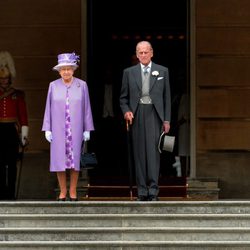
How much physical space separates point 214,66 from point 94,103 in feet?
7.71

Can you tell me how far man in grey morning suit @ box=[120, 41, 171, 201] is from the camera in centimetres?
1216

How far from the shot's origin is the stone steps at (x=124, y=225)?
36.6 feet

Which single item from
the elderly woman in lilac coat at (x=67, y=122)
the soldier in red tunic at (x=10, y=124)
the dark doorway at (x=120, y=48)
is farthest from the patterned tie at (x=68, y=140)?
the dark doorway at (x=120, y=48)

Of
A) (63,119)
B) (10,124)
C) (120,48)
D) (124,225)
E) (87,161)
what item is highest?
(120,48)

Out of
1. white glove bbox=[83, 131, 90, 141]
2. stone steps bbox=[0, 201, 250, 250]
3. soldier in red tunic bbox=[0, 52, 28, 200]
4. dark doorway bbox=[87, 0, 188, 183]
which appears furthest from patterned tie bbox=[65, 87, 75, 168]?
dark doorway bbox=[87, 0, 188, 183]

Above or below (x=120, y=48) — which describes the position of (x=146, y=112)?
below

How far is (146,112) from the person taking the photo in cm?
1223

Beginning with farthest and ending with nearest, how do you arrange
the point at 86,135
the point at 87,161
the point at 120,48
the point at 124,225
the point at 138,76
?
1. the point at 120,48
2. the point at 138,76
3. the point at 86,135
4. the point at 87,161
5. the point at 124,225

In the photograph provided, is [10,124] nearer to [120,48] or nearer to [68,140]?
[68,140]

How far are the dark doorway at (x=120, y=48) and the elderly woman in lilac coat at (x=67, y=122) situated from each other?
4.30 metres

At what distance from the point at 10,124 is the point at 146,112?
266 centimetres

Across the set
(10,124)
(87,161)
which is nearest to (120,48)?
(10,124)

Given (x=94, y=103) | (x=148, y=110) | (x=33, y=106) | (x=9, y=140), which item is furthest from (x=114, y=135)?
(x=148, y=110)

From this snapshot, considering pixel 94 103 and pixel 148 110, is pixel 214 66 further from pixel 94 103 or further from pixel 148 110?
pixel 148 110
